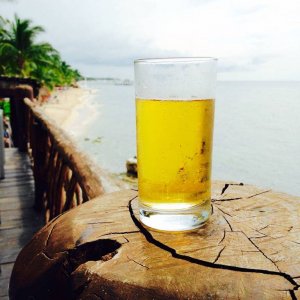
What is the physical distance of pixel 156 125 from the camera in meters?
0.71

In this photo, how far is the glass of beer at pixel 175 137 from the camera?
27.4 inches

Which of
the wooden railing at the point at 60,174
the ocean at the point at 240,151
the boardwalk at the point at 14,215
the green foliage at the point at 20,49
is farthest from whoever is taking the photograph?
the green foliage at the point at 20,49

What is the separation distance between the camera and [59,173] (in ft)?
8.40

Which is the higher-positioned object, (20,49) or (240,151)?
Answer: (20,49)

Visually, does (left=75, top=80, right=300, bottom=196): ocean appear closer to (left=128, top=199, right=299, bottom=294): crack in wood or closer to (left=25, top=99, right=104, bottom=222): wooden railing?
(left=25, top=99, right=104, bottom=222): wooden railing

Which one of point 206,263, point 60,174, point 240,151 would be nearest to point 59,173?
point 60,174

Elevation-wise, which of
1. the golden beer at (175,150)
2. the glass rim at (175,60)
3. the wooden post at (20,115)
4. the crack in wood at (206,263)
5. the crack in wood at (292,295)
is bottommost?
the wooden post at (20,115)

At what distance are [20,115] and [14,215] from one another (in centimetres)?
284

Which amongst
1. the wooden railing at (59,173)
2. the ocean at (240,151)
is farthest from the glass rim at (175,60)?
the ocean at (240,151)

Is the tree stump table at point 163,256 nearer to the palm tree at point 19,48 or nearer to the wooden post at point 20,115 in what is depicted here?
the wooden post at point 20,115

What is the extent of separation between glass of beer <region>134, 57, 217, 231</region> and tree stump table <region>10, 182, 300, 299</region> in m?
0.04

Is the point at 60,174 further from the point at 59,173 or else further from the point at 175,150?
the point at 175,150

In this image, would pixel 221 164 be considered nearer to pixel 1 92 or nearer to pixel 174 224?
pixel 1 92

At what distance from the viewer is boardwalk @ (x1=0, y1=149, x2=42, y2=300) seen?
273cm
